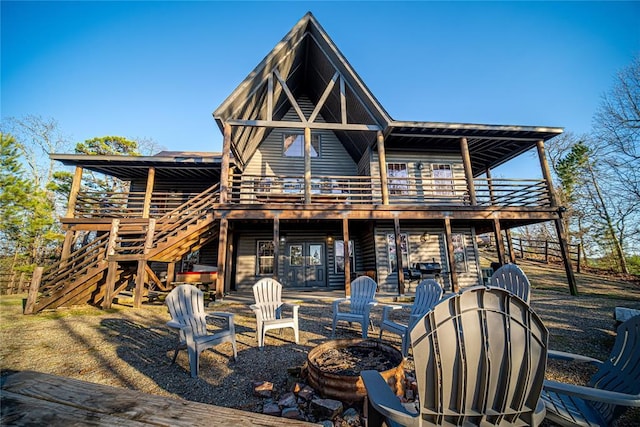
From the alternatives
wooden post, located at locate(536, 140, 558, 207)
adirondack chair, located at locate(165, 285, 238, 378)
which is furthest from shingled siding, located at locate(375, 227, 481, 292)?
adirondack chair, located at locate(165, 285, 238, 378)

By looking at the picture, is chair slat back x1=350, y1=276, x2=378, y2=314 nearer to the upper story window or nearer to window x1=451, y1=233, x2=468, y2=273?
window x1=451, y1=233, x2=468, y2=273

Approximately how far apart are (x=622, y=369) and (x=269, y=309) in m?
4.50

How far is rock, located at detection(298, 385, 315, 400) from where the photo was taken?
2682 millimetres

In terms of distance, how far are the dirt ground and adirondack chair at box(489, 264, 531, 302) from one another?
1.08 meters

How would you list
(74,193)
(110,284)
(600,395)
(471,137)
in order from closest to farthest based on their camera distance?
(600,395) → (110,284) → (74,193) → (471,137)

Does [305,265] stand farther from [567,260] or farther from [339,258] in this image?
[567,260]

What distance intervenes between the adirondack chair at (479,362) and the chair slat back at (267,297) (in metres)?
3.76

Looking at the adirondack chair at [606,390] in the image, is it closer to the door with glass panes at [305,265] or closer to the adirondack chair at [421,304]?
the adirondack chair at [421,304]

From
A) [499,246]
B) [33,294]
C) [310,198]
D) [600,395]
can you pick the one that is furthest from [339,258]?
[600,395]

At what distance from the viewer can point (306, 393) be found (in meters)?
2.72

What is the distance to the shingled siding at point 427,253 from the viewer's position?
11.2 m

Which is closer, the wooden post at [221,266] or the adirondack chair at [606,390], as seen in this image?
the adirondack chair at [606,390]

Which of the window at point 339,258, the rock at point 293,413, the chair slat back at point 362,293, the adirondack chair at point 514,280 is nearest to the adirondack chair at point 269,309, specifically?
the chair slat back at point 362,293

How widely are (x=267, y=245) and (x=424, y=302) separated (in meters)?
9.37
